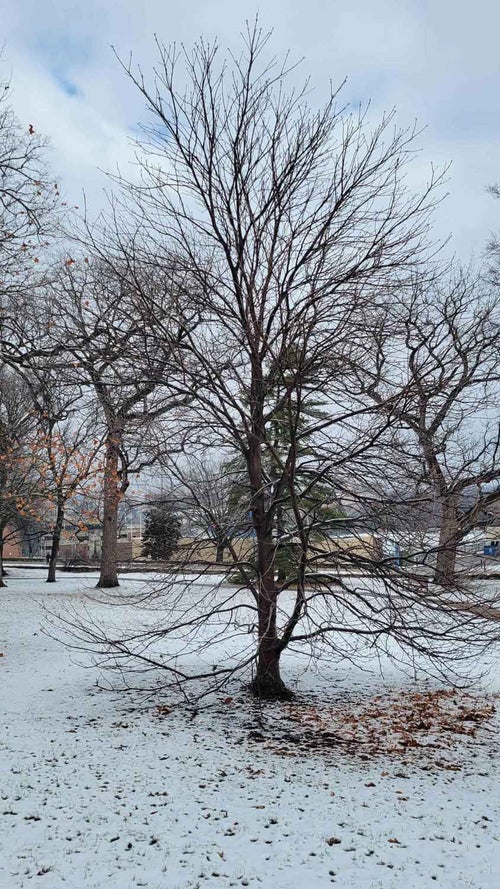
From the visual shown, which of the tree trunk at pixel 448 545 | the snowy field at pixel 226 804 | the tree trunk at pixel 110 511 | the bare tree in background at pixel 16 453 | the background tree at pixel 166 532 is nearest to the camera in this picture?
the snowy field at pixel 226 804

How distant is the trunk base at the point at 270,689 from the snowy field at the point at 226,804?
0.20 m

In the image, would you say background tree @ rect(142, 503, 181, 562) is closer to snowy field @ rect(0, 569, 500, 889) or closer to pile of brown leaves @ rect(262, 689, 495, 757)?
snowy field @ rect(0, 569, 500, 889)

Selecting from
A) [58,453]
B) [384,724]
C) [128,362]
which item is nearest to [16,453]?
[58,453]

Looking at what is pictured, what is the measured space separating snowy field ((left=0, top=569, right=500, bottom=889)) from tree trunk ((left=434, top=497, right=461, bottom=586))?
159 centimetres

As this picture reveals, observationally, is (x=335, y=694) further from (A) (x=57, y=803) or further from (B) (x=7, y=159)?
(B) (x=7, y=159)

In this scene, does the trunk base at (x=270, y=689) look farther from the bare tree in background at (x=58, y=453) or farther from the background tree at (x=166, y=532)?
the bare tree in background at (x=58, y=453)

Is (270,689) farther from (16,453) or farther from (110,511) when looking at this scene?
(110,511)

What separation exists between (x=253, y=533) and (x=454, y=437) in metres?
2.47

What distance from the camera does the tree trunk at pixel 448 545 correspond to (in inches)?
252

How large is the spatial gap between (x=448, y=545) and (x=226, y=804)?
10.2ft

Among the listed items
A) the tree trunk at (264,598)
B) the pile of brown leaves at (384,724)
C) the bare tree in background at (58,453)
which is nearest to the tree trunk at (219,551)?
the tree trunk at (264,598)

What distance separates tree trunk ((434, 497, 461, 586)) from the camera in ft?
21.0

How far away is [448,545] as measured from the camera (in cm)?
651

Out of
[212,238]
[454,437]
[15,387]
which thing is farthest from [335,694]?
[15,387]
